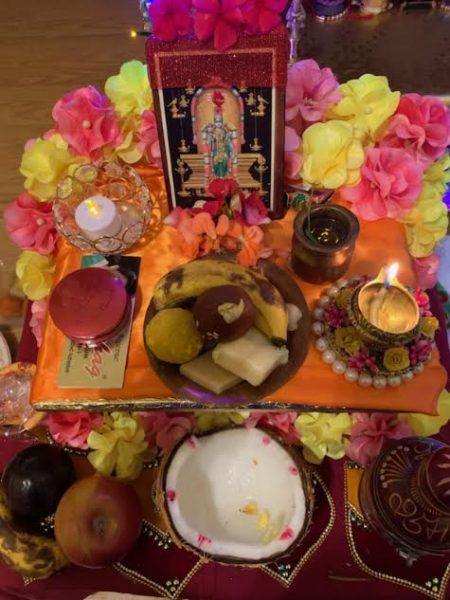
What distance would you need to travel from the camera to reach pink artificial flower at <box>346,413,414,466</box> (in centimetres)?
90

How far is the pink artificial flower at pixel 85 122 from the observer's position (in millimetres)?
887

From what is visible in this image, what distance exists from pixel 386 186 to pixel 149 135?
15.2 inches

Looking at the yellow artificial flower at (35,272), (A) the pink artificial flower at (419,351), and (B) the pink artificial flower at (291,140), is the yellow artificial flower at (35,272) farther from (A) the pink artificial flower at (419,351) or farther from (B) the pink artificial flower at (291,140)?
(A) the pink artificial flower at (419,351)

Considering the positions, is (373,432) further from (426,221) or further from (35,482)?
(35,482)

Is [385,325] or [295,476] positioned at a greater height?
[385,325]

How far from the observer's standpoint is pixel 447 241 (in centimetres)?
124

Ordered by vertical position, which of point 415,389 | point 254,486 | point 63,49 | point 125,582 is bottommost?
point 125,582

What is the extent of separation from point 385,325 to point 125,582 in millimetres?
587

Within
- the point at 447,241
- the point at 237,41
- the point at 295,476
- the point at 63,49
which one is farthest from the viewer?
the point at 63,49

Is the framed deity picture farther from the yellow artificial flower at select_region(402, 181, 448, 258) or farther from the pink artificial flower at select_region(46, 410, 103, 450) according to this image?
the pink artificial flower at select_region(46, 410, 103, 450)

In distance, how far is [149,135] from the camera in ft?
2.96

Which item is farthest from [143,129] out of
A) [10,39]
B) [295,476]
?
[10,39]

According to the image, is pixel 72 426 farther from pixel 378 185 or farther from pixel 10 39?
pixel 10 39

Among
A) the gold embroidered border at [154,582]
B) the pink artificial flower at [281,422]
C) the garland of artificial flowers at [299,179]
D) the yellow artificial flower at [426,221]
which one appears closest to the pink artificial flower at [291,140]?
the garland of artificial flowers at [299,179]
